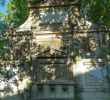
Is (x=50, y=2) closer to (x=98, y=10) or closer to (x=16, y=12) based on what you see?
(x=98, y=10)

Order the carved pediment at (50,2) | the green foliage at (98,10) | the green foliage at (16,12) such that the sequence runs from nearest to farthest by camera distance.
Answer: the carved pediment at (50,2)
the green foliage at (98,10)
the green foliage at (16,12)

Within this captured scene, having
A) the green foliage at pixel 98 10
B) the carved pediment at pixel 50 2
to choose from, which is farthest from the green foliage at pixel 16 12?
the carved pediment at pixel 50 2

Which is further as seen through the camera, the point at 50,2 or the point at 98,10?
the point at 98,10

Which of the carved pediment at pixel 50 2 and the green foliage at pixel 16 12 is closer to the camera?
the carved pediment at pixel 50 2

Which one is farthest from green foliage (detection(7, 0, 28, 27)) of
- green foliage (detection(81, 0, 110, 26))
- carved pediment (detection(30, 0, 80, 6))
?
carved pediment (detection(30, 0, 80, 6))

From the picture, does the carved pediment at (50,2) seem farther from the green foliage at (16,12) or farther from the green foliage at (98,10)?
the green foliage at (16,12)

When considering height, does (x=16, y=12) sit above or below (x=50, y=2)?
above

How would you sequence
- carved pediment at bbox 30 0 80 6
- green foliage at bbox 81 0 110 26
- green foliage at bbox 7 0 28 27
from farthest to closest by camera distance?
green foliage at bbox 7 0 28 27 < green foliage at bbox 81 0 110 26 < carved pediment at bbox 30 0 80 6

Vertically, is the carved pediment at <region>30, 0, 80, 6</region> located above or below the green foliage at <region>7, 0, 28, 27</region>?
below

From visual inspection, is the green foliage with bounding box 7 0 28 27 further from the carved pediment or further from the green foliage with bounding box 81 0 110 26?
the carved pediment

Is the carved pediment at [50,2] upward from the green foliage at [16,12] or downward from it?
downward

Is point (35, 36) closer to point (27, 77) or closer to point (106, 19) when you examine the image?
point (27, 77)

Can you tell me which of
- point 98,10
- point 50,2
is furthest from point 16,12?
point 50,2

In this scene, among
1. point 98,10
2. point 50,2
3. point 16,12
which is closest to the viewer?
point 50,2
